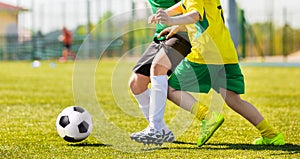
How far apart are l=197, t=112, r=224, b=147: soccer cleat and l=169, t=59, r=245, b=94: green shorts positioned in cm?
22

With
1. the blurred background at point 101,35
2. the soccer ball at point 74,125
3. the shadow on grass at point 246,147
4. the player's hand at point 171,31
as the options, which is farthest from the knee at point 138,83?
the blurred background at point 101,35

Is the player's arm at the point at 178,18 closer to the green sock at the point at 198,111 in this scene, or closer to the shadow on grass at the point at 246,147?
the green sock at the point at 198,111

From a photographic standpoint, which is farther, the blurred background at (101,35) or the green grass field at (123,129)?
the blurred background at (101,35)

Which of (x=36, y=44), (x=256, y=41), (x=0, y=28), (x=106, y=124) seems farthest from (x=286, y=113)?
(x=0, y=28)

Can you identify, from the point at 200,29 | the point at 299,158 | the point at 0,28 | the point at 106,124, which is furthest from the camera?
the point at 0,28

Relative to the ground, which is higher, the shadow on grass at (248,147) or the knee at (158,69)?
the knee at (158,69)

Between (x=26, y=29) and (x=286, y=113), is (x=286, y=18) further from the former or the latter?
(x=286, y=113)

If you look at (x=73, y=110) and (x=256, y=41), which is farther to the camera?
(x=256, y=41)

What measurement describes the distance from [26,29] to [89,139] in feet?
110

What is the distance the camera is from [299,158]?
4.13m

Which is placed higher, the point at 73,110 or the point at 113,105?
the point at 73,110

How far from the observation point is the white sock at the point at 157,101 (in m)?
4.73

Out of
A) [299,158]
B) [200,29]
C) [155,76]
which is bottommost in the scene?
[299,158]

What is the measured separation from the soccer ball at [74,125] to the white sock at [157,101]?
59cm
